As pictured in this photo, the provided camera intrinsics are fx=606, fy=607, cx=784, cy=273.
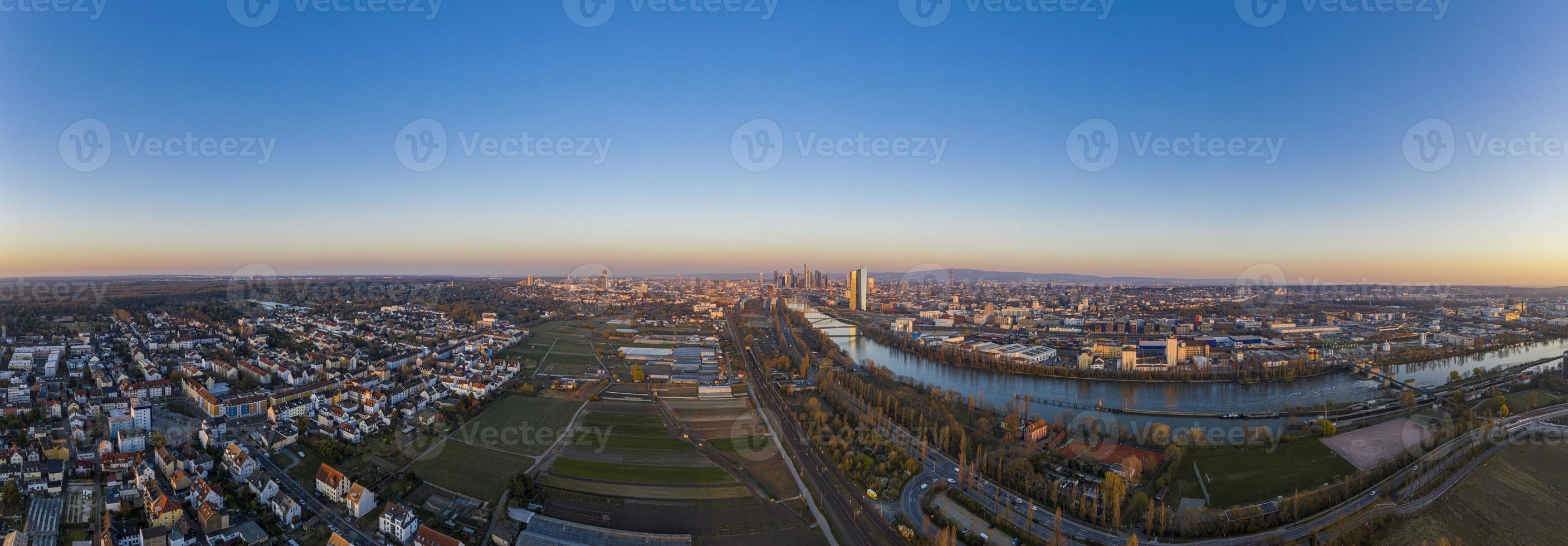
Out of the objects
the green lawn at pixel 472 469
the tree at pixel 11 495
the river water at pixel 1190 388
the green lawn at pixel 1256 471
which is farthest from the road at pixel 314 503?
the river water at pixel 1190 388

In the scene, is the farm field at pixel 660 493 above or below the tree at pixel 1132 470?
below

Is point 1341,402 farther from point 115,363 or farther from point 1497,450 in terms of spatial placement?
point 115,363

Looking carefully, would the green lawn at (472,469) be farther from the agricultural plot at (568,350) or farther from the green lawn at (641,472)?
the agricultural plot at (568,350)

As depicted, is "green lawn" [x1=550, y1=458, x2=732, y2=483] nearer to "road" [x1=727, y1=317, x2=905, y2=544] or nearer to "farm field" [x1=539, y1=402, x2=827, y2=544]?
"farm field" [x1=539, y1=402, x2=827, y2=544]

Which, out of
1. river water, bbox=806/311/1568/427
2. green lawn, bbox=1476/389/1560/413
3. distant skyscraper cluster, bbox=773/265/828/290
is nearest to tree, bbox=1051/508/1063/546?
river water, bbox=806/311/1568/427

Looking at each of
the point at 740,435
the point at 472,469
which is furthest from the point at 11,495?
the point at 740,435

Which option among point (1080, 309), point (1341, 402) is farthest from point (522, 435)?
point (1080, 309)

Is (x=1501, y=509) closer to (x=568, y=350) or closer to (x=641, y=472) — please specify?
(x=641, y=472)
